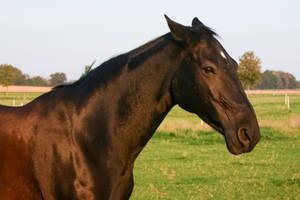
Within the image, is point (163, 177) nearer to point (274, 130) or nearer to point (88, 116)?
point (88, 116)

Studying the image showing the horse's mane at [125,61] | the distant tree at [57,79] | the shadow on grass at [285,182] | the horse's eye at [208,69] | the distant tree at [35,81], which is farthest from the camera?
the distant tree at [35,81]

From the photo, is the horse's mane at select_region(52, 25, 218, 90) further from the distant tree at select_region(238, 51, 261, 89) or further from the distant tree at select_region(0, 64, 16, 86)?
the distant tree at select_region(0, 64, 16, 86)

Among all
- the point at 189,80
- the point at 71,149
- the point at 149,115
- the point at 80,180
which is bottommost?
the point at 80,180

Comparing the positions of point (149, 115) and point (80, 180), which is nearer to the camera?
point (80, 180)

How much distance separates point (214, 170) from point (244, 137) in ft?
24.8

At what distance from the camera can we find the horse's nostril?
9.02 ft

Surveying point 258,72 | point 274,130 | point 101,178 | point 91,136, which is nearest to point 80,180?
point 101,178

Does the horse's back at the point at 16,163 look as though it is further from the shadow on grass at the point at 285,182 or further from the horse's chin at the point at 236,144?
the shadow on grass at the point at 285,182

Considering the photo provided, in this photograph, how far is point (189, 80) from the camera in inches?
114

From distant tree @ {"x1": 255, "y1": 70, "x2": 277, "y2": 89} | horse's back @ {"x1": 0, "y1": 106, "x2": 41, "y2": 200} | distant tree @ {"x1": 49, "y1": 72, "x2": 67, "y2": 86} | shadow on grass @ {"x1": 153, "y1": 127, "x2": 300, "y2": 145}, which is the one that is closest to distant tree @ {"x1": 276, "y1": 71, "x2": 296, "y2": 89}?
distant tree @ {"x1": 255, "y1": 70, "x2": 277, "y2": 89}

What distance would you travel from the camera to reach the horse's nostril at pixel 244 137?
2.75 m

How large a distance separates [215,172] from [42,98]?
7.33 m

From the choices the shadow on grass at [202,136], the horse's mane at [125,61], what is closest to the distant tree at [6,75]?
the shadow on grass at [202,136]

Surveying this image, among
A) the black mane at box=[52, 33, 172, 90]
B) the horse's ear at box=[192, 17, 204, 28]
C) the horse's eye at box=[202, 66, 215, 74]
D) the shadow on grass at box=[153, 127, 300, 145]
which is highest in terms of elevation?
the horse's ear at box=[192, 17, 204, 28]
